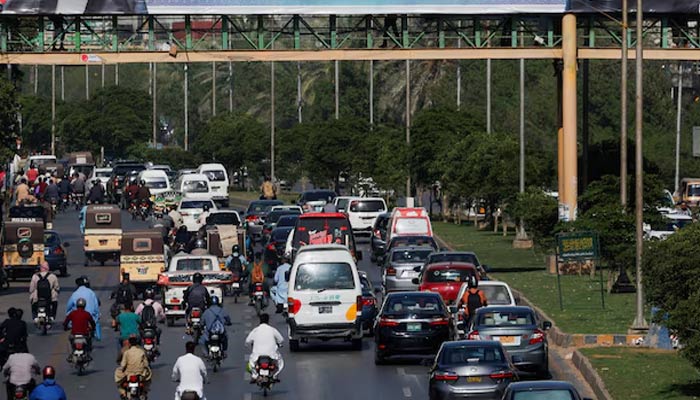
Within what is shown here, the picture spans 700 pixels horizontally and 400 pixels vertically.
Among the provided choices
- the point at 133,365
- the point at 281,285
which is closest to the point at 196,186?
the point at 281,285

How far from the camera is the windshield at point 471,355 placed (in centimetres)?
2544

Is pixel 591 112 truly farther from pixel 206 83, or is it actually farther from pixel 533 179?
pixel 206 83

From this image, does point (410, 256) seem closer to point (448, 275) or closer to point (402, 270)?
point (402, 270)

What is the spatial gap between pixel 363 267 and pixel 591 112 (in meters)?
46.3

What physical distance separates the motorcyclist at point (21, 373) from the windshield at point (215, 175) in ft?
182

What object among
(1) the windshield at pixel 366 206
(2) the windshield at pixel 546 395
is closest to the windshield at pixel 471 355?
(2) the windshield at pixel 546 395

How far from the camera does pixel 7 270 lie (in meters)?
50.9

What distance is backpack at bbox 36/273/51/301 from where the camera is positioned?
37.5 m

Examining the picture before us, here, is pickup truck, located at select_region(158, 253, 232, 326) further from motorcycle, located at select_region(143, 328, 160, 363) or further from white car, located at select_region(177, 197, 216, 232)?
white car, located at select_region(177, 197, 216, 232)

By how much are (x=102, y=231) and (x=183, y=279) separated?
1564 centimetres

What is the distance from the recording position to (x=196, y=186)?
75.2m

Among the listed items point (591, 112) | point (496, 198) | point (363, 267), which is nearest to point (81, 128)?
point (591, 112)

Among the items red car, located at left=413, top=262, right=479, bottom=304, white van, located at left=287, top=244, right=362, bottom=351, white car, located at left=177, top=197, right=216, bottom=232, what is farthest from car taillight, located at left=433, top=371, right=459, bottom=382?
white car, located at left=177, top=197, right=216, bottom=232

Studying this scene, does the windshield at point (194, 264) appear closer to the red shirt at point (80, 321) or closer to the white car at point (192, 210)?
the red shirt at point (80, 321)
